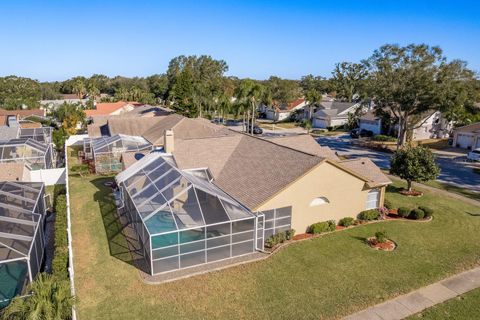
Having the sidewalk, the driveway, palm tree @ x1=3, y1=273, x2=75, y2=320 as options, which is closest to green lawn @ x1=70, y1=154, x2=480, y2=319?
the sidewalk

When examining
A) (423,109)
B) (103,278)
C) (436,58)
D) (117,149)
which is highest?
(436,58)

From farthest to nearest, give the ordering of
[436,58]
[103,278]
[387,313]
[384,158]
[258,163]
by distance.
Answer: [384,158], [436,58], [258,163], [103,278], [387,313]

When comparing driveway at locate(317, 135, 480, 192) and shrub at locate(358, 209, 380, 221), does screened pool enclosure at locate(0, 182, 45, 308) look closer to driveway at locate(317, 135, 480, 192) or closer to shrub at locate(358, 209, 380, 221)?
shrub at locate(358, 209, 380, 221)

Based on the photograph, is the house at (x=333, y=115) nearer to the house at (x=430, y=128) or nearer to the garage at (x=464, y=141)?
the house at (x=430, y=128)

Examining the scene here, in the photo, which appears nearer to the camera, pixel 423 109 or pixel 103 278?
pixel 103 278

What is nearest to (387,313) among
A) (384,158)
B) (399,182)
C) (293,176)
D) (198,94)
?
(293,176)

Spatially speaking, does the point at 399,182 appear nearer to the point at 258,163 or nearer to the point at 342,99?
the point at 258,163
